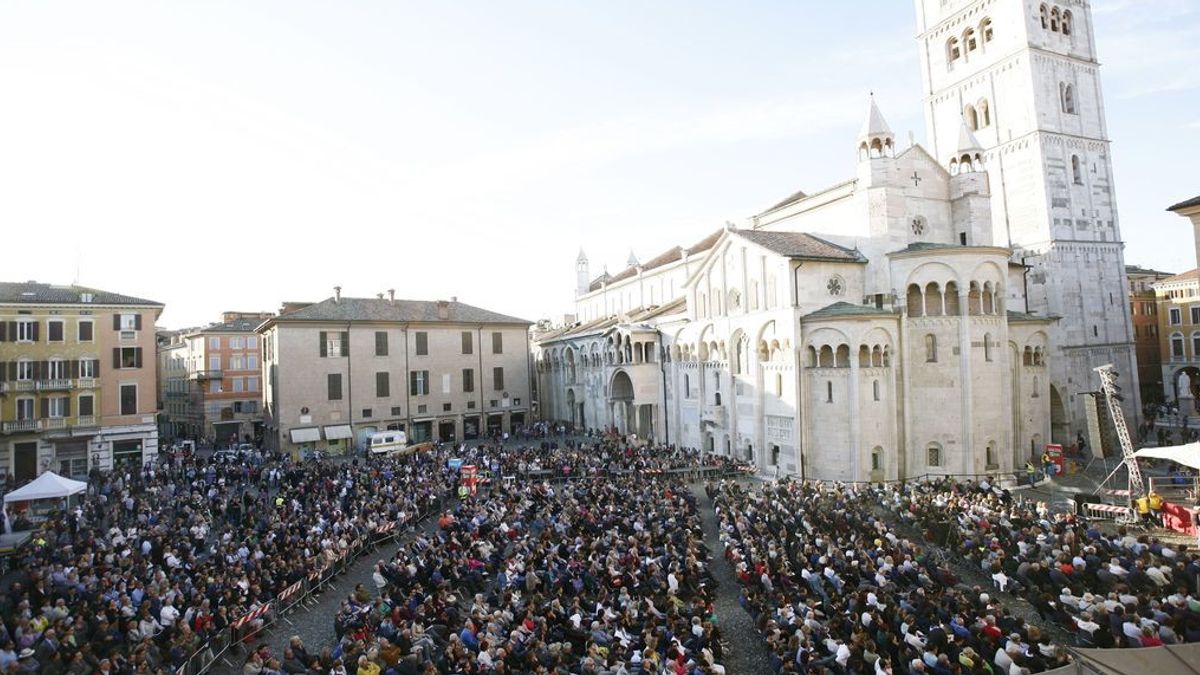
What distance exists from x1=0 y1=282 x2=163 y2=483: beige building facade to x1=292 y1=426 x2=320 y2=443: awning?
6.90 meters

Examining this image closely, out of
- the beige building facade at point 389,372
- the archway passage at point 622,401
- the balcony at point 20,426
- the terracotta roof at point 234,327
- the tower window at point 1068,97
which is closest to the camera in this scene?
the balcony at point 20,426

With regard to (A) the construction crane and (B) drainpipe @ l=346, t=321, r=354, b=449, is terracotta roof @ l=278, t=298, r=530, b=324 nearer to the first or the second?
(B) drainpipe @ l=346, t=321, r=354, b=449

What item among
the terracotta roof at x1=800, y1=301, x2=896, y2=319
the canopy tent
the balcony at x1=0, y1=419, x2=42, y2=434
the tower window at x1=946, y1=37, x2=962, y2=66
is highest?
the tower window at x1=946, y1=37, x2=962, y2=66

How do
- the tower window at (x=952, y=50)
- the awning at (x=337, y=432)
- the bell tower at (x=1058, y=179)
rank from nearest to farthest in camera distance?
the bell tower at (x=1058, y=179) < the awning at (x=337, y=432) < the tower window at (x=952, y=50)

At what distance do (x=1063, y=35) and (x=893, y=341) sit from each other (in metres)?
23.2

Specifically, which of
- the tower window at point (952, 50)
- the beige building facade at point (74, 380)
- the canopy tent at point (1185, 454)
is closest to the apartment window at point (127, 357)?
the beige building facade at point (74, 380)

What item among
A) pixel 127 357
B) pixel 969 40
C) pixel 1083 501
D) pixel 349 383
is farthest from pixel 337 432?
pixel 969 40

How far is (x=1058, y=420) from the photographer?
36156 mm

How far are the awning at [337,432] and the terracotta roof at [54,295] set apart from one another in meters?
11.4

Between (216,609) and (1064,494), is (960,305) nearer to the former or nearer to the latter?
(1064,494)

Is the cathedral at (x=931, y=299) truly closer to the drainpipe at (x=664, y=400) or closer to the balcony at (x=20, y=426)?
the drainpipe at (x=664, y=400)

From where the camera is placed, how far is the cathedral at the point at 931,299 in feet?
94.8

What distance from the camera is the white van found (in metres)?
37.8

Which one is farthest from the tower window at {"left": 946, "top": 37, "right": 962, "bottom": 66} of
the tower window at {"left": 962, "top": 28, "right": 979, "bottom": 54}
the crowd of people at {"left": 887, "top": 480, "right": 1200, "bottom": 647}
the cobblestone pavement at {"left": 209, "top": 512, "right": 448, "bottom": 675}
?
the cobblestone pavement at {"left": 209, "top": 512, "right": 448, "bottom": 675}
